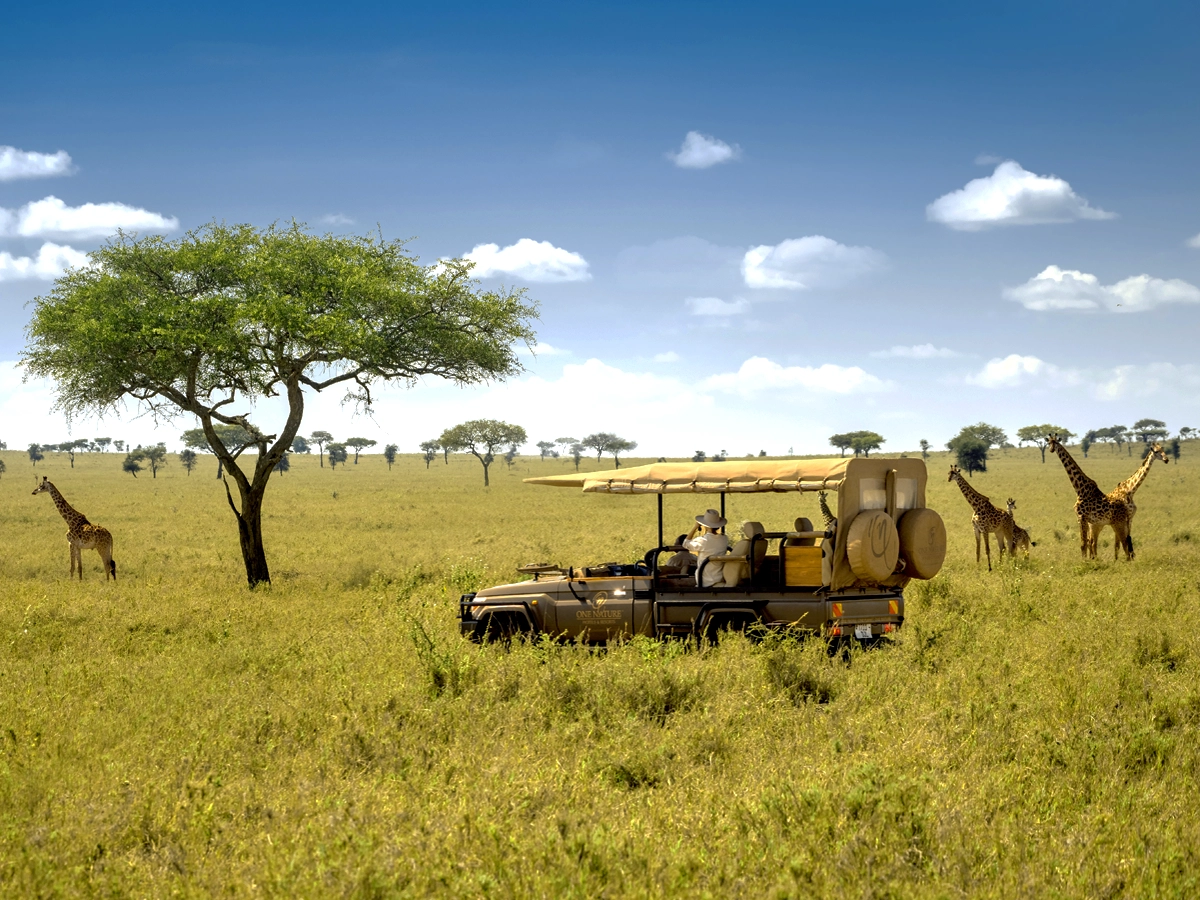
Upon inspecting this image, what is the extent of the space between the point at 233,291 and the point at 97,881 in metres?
17.6

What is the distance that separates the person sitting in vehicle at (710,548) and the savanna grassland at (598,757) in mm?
798

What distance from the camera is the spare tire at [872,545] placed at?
9711 mm

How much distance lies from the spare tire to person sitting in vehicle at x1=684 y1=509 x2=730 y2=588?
1460 millimetres

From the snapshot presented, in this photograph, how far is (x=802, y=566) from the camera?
10273mm

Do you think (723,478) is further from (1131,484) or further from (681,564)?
(1131,484)

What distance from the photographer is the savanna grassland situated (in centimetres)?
523

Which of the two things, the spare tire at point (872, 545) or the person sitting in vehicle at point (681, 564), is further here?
Result: the person sitting in vehicle at point (681, 564)

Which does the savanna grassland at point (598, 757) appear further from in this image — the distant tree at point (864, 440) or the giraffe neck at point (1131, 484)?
the distant tree at point (864, 440)

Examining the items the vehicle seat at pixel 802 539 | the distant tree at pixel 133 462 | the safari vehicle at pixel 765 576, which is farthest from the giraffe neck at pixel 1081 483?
the distant tree at pixel 133 462

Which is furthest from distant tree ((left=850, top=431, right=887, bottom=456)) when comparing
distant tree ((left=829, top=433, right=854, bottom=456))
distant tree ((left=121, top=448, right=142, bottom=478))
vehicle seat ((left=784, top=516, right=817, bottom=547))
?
vehicle seat ((left=784, top=516, right=817, bottom=547))

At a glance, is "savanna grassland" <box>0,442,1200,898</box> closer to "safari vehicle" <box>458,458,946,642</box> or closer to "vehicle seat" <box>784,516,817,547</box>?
"safari vehicle" <box>458,458,946,642</box>

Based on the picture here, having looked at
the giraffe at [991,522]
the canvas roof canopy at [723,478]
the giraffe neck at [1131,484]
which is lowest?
the giraffe at [991,522]

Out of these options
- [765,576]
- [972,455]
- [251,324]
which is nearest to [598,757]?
[765,576]

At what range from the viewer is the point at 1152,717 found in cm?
797
